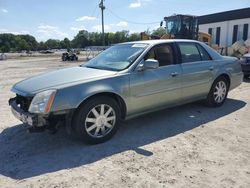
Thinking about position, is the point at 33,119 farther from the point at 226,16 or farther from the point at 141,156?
the point at 226,16

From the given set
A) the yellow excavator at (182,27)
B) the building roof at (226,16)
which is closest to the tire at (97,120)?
the yellow excavator at (182,27)

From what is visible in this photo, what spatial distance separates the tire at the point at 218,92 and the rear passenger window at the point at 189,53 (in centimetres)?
82

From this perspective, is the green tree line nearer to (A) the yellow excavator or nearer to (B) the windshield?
(A) the yellow excavator

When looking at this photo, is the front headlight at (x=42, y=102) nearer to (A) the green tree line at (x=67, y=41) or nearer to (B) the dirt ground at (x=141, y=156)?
(B) the dirt ground at (x=141, y=156)

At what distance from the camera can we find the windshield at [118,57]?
4605 millimetres

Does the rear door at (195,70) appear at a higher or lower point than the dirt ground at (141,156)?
higher

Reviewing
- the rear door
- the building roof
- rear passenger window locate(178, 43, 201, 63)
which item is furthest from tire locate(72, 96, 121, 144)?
the building roof

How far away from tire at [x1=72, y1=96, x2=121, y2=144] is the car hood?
1.28 ft

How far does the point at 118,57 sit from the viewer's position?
4.91 m

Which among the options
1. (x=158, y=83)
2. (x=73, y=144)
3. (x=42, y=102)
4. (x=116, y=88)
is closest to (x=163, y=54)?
(x=158, y=83)

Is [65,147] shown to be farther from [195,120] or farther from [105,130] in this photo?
[195,120]

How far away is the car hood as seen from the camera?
389cm

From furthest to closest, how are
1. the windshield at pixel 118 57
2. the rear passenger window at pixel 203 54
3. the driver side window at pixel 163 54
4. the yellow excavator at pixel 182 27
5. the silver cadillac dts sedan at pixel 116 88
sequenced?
the yellow excavator at pixel 182 27, the rear passenger window at pixel 203 54, the driver side window at pixel 163 54, the windshield at pixel 118 57, the silver cadillac dts sedan at pixel 116 88

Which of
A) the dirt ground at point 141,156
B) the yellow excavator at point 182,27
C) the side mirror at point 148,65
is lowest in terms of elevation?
the dirt ground at point 141,156
